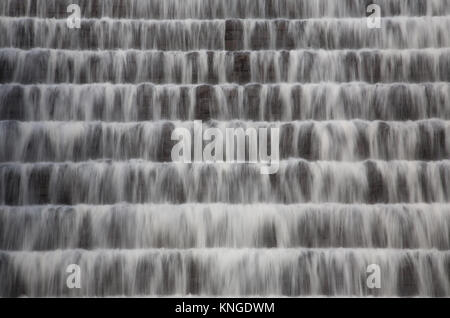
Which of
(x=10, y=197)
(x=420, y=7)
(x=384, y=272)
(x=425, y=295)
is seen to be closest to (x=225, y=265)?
(x=384, y=272)

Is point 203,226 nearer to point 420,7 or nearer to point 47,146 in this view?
point 47,146

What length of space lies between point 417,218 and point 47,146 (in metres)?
4.35

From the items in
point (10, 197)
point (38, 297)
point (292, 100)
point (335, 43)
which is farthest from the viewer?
point (335, 43)

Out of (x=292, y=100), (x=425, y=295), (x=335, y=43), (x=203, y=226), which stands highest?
(x=335, y=43)

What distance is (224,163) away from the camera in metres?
7.76

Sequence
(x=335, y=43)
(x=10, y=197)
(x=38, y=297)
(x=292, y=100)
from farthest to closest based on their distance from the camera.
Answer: (x=335, y=43)
(x=292, y=100)
(x=10, y=197)
(x=38, y=297)

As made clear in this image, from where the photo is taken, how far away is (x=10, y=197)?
746cm

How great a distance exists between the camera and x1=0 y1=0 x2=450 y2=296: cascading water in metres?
6.99

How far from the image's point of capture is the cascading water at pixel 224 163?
275 inches

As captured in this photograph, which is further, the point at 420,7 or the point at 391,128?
the point at 420,7

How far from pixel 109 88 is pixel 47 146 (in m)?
1.10

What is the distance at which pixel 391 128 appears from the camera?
7922 millimetres

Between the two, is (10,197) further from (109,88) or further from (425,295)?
(425,295)

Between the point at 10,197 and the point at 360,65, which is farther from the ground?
the point at 360,65
